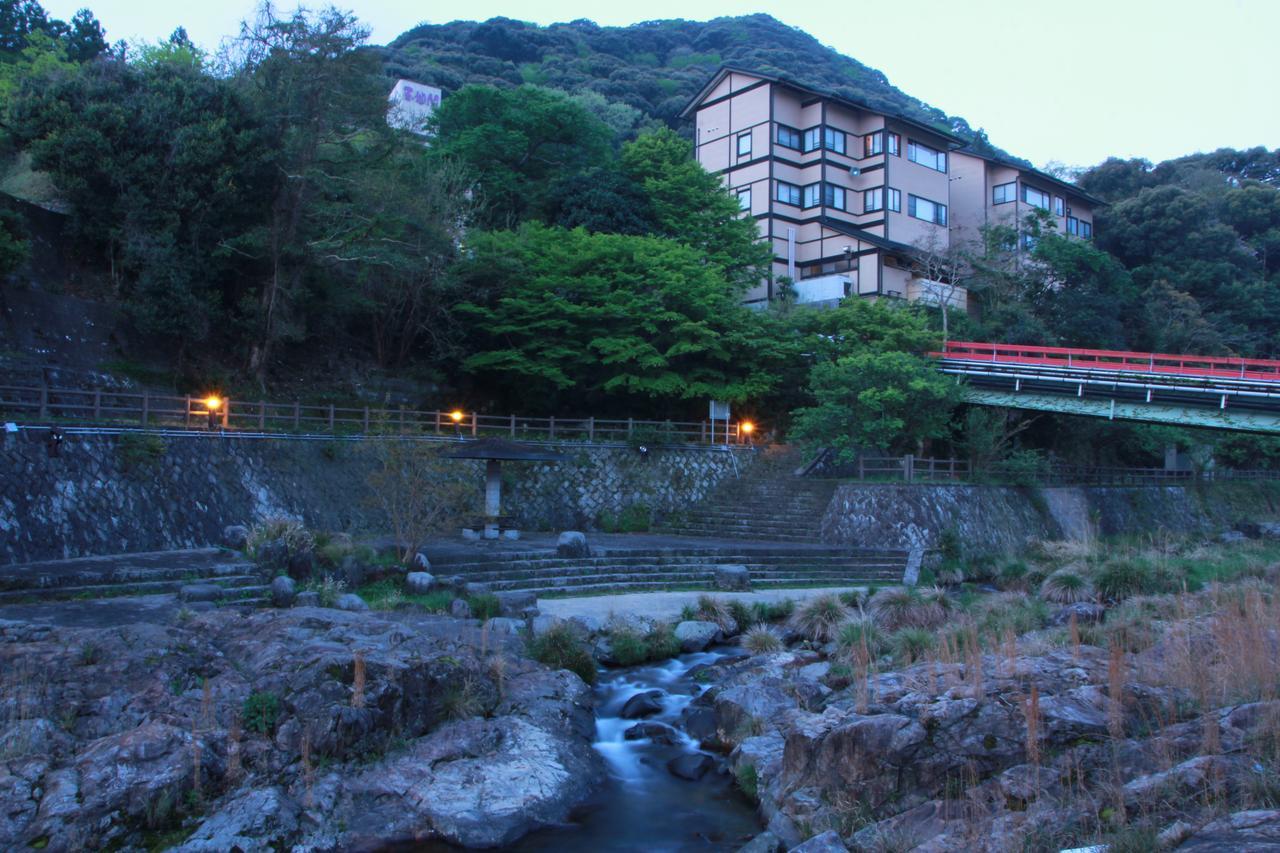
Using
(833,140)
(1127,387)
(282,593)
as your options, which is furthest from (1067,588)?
(833,140)

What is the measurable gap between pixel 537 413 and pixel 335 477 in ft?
41.7

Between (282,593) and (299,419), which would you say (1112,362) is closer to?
(299,419)

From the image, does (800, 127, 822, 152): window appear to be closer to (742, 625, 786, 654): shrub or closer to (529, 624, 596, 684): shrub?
(742, 625, 786, 654): shrub

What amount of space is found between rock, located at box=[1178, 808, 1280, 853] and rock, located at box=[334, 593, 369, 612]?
13.4 meters

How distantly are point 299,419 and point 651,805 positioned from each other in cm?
1976

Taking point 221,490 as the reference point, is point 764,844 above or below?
below

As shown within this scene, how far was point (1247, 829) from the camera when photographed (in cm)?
595

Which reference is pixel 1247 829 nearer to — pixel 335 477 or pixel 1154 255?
pixel 335 477

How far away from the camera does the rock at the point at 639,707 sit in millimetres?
14414

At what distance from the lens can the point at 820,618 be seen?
18266 mm

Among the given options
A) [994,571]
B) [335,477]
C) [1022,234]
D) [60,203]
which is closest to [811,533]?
[994,571]

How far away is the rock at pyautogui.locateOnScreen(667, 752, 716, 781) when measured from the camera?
480 inches

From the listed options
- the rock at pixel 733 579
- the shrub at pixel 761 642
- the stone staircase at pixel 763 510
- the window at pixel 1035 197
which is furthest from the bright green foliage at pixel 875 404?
the window at pixel 1035 197

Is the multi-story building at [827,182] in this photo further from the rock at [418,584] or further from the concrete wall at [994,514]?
the rock at [418,584]
